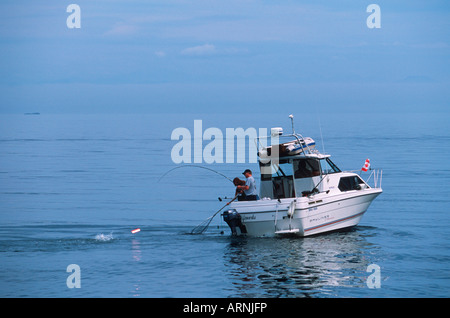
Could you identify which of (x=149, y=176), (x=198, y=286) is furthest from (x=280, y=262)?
(x=149, y=176)

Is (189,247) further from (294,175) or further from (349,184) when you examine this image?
(349,184)

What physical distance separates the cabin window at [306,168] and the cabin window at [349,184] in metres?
1.11

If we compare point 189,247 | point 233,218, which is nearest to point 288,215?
point 233,218

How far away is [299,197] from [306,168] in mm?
1609

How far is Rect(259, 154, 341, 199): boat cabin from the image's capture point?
2433cm

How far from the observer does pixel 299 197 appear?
76.4ft

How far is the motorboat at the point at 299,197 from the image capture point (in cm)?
2272

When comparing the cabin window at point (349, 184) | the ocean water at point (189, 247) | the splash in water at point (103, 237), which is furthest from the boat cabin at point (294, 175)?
the splash in water at point (103, 237)

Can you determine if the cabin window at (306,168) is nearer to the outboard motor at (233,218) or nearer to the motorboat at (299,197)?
the motorboat at (299,197)

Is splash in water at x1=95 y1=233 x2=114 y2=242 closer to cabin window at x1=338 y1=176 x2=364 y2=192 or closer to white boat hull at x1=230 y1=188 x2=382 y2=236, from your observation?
white boat hull at x1=230 y1=188 x2=382 y2=236

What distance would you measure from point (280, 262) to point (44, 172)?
36.1 metres

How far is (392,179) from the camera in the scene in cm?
4375
